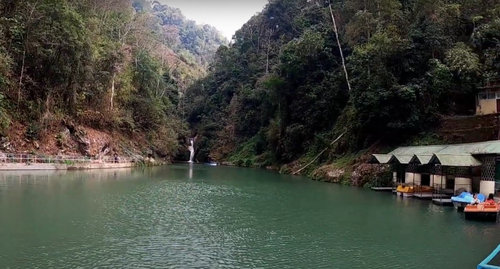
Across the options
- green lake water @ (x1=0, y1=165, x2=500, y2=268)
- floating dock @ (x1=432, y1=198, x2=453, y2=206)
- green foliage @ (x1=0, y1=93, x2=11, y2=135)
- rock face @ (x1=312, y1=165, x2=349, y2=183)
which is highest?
green foliage @ (x1=0, y1=93, x2=11, y2=135)

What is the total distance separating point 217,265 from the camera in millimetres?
12000

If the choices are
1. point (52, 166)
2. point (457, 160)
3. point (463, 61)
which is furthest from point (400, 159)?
point (52, 166)

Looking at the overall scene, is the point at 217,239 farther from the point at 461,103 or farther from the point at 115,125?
the point at 115,125

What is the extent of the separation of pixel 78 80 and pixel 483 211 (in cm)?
4084

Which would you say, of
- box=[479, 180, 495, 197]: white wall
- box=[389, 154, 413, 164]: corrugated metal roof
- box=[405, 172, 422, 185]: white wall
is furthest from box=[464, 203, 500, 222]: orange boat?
box=[405, 172, 422, 185]: white wall

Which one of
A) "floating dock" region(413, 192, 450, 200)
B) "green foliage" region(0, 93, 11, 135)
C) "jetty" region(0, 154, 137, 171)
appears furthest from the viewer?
"jetty" region(0, 154, 137, 171)

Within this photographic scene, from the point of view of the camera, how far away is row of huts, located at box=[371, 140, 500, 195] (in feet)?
77.9

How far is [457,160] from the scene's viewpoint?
24219 millimetres

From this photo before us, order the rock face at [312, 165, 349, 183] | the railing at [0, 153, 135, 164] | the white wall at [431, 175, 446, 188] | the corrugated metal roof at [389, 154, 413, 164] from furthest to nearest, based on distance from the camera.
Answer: the rock face at [312, 165, 349, 183] < the railing at [0, 153, 135, 164] < the corrugated metal roof at [389, 154, 413, 164] < the white wall at [431, 175, 446, 188]

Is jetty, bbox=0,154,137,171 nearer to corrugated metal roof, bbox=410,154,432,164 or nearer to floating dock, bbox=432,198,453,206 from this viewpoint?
corrugated metal roof, bbox=410,154,432,164

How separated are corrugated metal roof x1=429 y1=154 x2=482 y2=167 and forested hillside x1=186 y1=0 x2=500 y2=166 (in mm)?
9236

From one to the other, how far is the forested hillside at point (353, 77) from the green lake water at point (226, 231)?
11425mm

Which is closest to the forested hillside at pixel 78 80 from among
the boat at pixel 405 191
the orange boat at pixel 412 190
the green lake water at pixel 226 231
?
the green lake water at pixel 226 231

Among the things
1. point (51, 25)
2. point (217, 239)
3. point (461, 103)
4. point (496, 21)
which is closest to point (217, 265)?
point (217, 239)
